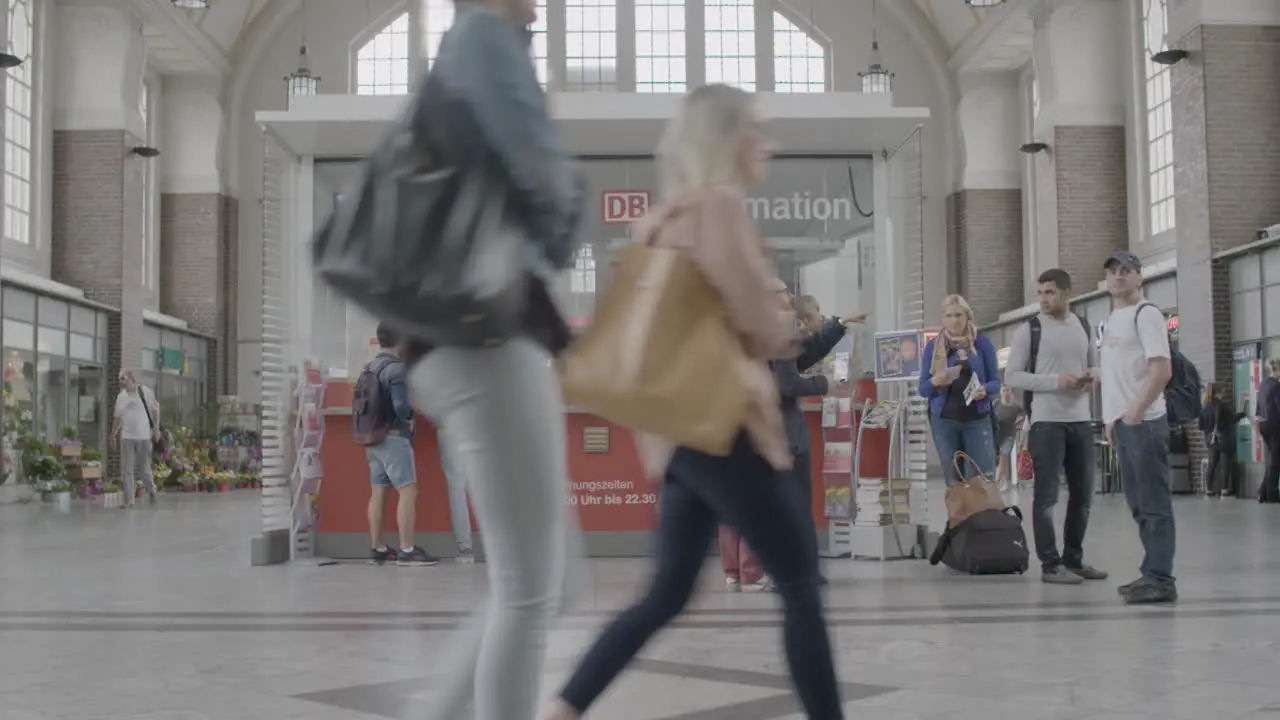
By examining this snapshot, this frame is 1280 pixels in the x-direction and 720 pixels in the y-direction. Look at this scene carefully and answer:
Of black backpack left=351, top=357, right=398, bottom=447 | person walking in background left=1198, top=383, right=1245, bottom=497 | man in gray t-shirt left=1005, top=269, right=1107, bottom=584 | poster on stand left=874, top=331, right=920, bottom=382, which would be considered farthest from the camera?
person walking in background left=1198, top=383, right=1245, bottom=497

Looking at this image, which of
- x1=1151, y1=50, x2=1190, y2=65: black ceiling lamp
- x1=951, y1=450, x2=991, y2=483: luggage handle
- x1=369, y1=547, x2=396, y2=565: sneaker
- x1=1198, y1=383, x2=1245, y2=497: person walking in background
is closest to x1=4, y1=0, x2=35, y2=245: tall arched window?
x1=369, y1=547, x2=396, y2=565: sneaker

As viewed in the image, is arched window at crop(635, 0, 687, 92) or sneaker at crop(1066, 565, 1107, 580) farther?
arched window at crop(635, 0, 687, 92)

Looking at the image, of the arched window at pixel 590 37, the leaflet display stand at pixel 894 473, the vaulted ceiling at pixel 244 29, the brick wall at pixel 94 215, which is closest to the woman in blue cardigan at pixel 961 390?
the leaflet display stand at pixel 894 473

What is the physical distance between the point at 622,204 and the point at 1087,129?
744 inches

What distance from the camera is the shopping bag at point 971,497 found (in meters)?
8.09

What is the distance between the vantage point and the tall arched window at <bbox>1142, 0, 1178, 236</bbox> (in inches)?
1004

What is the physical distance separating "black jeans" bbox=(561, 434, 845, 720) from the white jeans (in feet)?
1.45

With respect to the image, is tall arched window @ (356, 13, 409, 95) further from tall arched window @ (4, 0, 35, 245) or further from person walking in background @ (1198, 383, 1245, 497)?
person walking in background @ (1198, 383, 1245, 497)

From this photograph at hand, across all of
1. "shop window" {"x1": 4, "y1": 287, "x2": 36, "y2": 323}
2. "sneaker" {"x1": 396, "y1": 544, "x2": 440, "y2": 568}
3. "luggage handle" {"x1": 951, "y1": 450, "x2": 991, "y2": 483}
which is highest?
"shop window" {"x1": 4, "y1": 287, "x2": 36, "y2": 323}

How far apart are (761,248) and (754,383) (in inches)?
11.4

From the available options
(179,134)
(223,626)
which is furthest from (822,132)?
(179,134)

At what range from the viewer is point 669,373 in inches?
111

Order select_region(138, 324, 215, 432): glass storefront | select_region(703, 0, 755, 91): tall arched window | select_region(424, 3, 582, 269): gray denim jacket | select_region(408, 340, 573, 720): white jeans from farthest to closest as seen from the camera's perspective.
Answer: select_region(703, 0, 755, 91): tall arched window
select_region(138, 324, 215, 432): glass storefront
select_region(408, 340, 573, 720): white jeans
select_region(424, 3, 582, 269): gray denim jacket

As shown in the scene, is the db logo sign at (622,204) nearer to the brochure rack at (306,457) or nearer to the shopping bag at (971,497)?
the brochure rack at (306,457)
